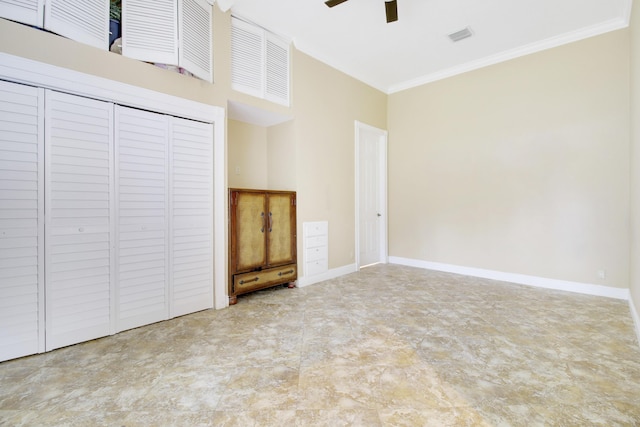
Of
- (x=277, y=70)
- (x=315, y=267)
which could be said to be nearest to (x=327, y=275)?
(x=315, y=267)

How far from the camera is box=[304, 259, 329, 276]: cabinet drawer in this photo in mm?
4055

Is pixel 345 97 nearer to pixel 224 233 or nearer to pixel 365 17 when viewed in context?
pixel 365 17

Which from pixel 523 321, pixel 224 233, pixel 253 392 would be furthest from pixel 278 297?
pixel 523 321

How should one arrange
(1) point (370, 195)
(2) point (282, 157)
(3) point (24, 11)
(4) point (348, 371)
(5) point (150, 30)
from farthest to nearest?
(1) point (370, 195) → (2) point (282, 157) → (5) point (150, 30) → (3) point (24, 11) → (4) point (348, 371)

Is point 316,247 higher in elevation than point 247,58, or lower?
lower

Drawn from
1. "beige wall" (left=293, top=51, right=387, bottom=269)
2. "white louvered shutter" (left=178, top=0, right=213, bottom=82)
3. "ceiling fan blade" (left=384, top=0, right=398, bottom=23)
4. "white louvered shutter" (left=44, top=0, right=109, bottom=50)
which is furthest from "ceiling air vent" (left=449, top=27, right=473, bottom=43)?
"white louvered shutter" (left=44, top=0, right=109, bottom=50)

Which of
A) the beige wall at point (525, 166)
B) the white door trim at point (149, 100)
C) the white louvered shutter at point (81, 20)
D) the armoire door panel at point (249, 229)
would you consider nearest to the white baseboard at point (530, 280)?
the beige wall at point (525, 166)

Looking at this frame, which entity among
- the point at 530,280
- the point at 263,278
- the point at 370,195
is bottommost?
the point at 530,280

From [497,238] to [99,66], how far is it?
5.05 metres

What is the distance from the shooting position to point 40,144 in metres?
2.15

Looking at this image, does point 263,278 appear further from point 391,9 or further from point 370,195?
point 391,9

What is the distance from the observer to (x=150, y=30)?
2545 millimetres

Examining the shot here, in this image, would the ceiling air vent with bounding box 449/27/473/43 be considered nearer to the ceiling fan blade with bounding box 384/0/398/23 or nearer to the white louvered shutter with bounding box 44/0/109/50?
the ceiling fan blade with bounding box 384/0/398/23

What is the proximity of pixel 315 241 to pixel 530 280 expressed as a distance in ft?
9.87
